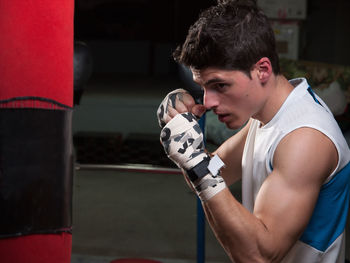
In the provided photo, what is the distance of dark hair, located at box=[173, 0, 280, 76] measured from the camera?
53.3 inches

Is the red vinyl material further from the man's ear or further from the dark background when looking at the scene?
the dark background

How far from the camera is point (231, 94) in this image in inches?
54.9

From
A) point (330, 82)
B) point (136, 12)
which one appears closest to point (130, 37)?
point (136, 12)

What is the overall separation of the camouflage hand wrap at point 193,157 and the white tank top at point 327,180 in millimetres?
149

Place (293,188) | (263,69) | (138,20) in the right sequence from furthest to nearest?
(138,20) < (263,69) < (293,188)

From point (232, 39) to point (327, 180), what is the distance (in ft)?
1.42

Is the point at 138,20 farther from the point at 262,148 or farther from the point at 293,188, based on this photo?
the point at 293,188

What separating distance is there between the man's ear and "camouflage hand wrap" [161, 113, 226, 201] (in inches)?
8.3

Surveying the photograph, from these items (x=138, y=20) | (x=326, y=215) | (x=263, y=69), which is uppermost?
(x=263, y=69)

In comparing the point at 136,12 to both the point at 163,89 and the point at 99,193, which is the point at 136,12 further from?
the point at 99,193

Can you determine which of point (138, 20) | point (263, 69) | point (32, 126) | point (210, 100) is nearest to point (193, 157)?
point (210, 100)

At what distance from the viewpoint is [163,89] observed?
792 centimetres

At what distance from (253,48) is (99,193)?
2778 mm

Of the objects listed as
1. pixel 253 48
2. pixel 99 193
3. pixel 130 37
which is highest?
pixel 253 48
